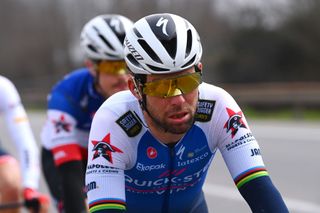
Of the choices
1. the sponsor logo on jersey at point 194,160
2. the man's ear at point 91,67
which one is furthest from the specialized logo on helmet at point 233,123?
the man's ear at point 91,67

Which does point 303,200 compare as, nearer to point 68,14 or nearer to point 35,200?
point 35,200

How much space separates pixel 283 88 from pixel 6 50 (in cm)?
2713

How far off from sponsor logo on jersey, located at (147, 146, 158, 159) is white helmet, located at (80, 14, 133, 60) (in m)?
1.63

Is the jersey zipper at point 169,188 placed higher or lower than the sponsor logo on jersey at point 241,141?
lower

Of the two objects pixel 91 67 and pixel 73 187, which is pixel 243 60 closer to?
pixel 91 67

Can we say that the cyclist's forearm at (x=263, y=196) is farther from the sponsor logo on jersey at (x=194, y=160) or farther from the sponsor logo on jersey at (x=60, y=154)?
the sponsor logo on jersey at (x=60, y=154)

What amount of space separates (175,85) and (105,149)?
477 mm

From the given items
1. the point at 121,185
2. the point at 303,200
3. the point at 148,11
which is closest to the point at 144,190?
the point at 121,185

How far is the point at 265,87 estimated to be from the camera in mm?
23359

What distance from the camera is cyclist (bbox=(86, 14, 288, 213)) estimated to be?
342 cm

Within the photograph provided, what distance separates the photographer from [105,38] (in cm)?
534

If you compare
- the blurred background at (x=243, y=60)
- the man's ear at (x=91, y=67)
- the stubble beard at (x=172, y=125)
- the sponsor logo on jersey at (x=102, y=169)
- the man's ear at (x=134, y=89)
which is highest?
the man's ear at (x=134, y=89)

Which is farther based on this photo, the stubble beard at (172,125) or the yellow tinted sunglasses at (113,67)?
the yellow tinted sunglasses at (113,67)

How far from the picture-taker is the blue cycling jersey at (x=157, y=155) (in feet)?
→ 11.4
